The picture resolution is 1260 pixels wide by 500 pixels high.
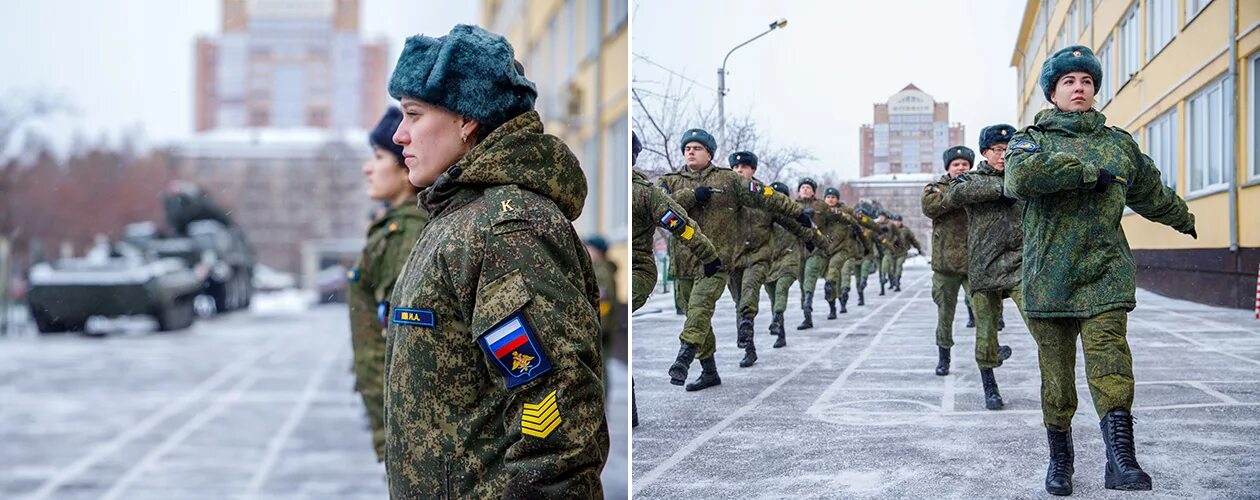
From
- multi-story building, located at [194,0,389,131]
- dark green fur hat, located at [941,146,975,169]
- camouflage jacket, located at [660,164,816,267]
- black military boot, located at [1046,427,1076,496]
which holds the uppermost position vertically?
multi-story building, located at [194,0,389,131]

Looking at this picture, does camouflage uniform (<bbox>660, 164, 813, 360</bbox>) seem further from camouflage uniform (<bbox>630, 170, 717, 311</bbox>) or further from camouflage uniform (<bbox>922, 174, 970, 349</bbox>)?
camouflage uniform (<bbox>922, 174, 970, 349</bbox>)

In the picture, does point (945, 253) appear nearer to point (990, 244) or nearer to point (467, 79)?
point (990, 244)

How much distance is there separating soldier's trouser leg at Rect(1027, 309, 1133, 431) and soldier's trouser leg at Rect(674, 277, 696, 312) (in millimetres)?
714

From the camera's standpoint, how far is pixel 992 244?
8.67ft

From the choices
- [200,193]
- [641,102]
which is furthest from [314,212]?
[641,102]

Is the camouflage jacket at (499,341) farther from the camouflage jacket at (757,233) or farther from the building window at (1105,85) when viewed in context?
the building window at (1105,85)

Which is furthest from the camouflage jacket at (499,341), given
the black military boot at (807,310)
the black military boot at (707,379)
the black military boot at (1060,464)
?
the black military boot at (1060,464)

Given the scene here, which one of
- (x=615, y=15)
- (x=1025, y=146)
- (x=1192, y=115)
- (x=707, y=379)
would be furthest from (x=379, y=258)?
(x=615, y=15)

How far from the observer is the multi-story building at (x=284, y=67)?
16.8m

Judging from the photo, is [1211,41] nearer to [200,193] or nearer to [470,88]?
[470,88]

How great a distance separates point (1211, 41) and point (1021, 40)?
13.8 inches

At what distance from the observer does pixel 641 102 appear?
9.44ft

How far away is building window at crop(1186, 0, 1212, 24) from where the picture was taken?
8.03 feet

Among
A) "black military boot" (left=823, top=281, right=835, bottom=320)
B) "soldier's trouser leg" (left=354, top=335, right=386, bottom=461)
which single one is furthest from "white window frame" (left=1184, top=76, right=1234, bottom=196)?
"soldier's trouser leg" (left=354, top=335, right=386, bottom=461)
